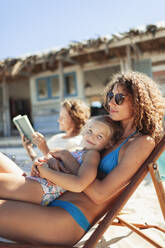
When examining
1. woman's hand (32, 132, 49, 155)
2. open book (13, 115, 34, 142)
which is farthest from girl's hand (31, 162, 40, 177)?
open book (13, 115, 34, 142)

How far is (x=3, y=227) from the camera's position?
138 cm

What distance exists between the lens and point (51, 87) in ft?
38.5

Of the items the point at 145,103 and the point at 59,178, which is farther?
the point at 145,103

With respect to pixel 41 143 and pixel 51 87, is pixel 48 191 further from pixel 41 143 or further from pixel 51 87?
pixel 51 87

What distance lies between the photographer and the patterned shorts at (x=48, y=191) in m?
1.50

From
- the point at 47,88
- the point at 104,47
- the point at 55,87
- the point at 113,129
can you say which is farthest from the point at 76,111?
the point at 55,87

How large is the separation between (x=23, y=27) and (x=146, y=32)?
513 inches

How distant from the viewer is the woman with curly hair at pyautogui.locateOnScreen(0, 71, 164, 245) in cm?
137

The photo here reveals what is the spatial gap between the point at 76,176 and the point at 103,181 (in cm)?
16

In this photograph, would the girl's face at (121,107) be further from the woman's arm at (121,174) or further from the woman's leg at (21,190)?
the woman's leg at (21,190)

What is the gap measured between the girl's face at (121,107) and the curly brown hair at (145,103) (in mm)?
33

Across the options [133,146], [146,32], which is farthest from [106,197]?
[146,32]

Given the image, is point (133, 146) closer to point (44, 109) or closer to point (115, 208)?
point (115, 208)

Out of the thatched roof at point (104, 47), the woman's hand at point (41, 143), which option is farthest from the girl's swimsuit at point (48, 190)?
the thatched roof at point (104, 47)
